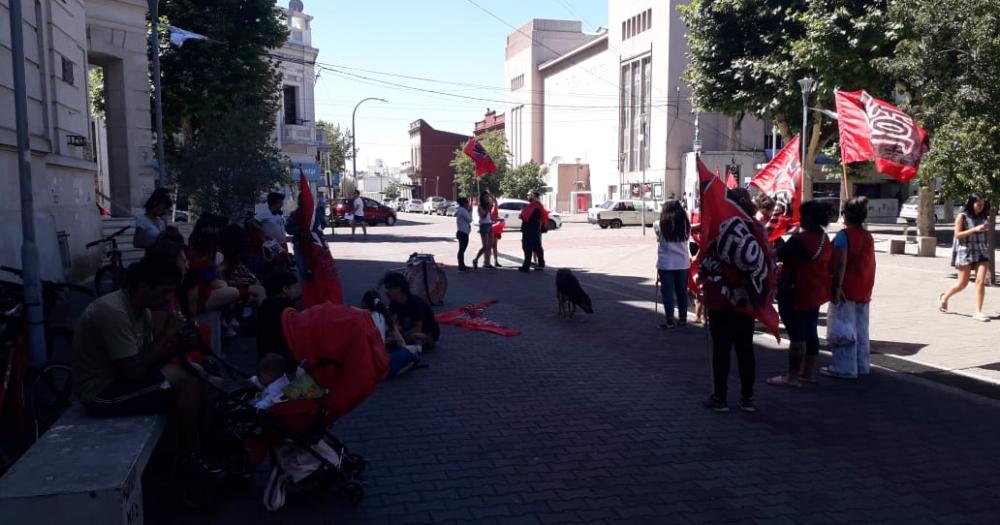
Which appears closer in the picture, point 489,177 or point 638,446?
point 638,446

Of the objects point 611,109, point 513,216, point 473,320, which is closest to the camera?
point 473,320

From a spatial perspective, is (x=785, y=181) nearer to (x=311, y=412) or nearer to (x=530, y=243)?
(x=530, y=243)

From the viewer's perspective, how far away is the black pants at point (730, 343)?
595cm

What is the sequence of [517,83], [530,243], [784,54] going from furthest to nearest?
[517,83] → [784,54] → [530,243]

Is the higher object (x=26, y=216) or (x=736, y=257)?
(x=26, y=216)

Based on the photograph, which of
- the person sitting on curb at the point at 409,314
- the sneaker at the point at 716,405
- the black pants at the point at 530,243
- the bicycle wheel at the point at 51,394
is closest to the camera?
the bicycle wheel at the point at 51,394

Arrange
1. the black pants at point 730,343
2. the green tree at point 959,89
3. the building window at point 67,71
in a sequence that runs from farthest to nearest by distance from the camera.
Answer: the building window at point 67,71, the green tree at point 959,89, the black pants at point 730,343

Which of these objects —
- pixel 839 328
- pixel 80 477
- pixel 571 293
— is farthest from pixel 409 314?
pixel 80 477

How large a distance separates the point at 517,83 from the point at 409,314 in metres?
73.1

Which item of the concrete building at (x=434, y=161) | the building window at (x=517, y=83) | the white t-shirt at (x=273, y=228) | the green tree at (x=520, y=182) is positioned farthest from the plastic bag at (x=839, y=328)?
the concrete building at (x=434, y=161)

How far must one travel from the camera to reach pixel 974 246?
1030 centimetres

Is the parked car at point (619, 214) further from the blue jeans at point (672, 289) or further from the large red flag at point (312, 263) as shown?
the large red flag at point (312, 263)

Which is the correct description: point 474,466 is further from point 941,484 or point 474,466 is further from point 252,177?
point 252,177

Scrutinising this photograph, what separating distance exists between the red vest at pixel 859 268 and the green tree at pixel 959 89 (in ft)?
19.0
